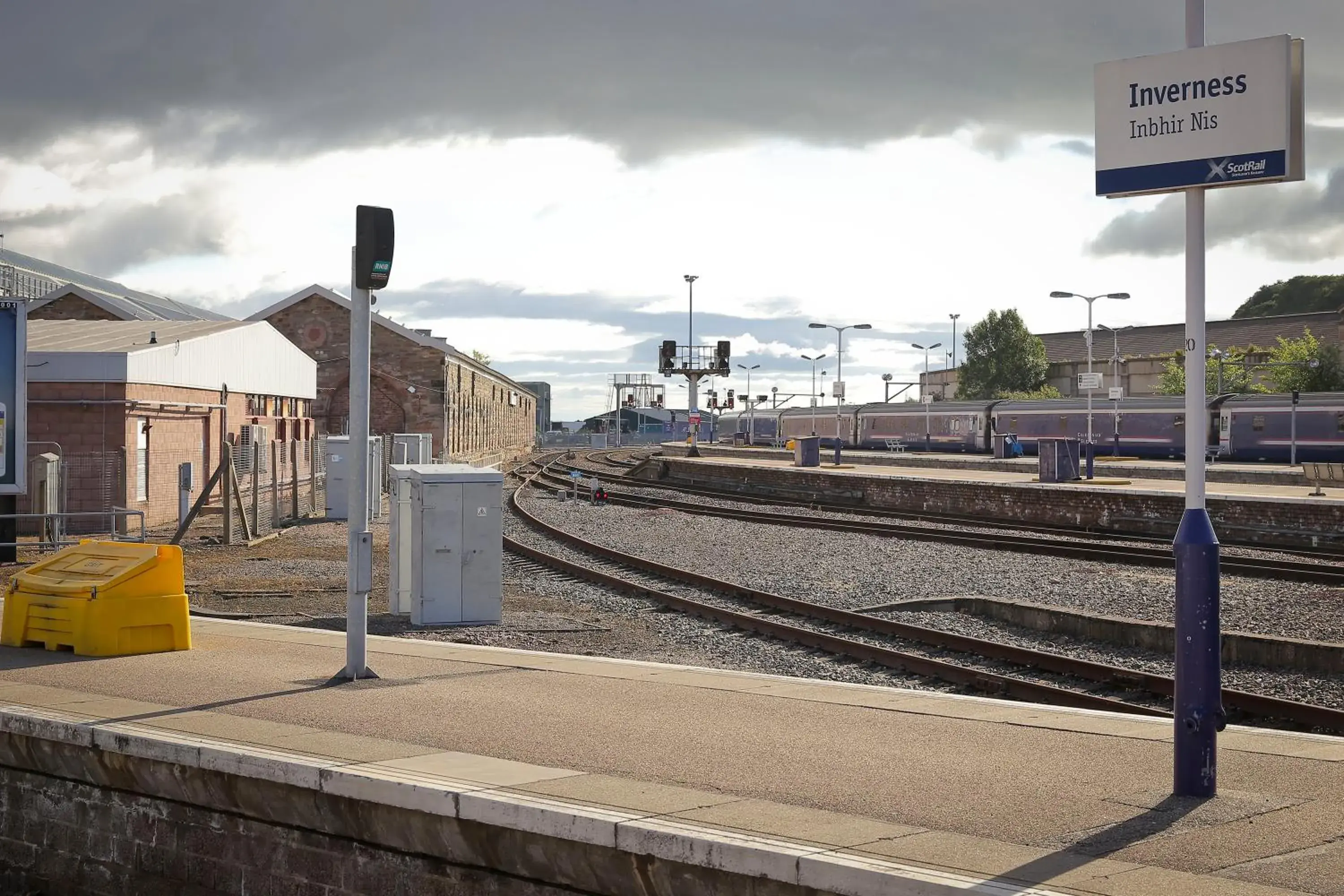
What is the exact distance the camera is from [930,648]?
12094 mm

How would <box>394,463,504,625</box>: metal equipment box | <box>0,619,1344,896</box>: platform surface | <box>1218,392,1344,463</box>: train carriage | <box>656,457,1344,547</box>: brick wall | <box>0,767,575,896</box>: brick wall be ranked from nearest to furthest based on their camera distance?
<box>0,619,1344,896</box>: platform surface, <box>0,767,575,896</box>: brick wall, <box>394,463,504,625</box>: metal equipment box, <box>656,457,1344,547</box>: brick wall, <box>1218,392,1344,463</box>: train carriage

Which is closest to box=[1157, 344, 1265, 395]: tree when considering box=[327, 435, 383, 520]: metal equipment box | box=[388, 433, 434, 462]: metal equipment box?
box=[388, 433, 434, 462]: metal equipment box

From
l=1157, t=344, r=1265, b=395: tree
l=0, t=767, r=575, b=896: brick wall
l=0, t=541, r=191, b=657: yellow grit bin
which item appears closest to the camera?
l=0, t=767, r=575, b=896: brick wall

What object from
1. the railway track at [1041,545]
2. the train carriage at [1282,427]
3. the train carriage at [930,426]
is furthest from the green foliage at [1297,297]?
the railway track at [1041,545]

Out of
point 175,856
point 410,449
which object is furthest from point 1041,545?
point 175,856

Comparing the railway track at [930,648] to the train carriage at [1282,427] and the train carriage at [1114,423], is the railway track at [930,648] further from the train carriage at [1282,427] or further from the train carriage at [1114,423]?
the train carriage at [1114,423]

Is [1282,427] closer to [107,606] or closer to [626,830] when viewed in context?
[107,606]

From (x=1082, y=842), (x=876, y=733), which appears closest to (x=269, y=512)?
(x=876, y=733)

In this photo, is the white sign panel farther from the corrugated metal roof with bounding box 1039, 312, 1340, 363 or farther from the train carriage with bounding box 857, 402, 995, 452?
the corrugated metal roof with bounding box 1039, 312, 1340, 363

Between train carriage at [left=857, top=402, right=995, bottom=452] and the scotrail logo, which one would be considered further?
train carriage at [left=857, top=402, right=995, bottom=452]

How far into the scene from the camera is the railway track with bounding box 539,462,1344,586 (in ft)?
57.9

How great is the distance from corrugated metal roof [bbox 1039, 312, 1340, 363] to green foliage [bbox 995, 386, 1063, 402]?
15.9 feet

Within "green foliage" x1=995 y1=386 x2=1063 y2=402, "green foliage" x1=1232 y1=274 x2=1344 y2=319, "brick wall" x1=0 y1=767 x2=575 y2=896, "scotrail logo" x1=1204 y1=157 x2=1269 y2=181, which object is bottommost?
"brick wall" x1=0 y1=767 x2=575 y2=896

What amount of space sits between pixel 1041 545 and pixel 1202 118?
1570cm
